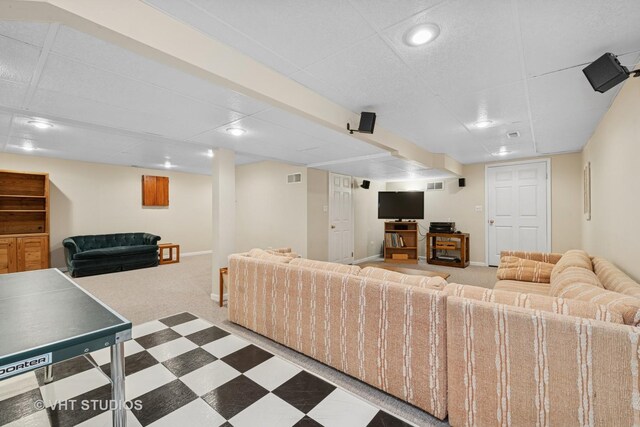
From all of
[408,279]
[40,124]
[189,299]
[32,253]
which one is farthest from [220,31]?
[32,253]

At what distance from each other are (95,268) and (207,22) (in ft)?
18.2

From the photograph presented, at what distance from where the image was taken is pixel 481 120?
3.26 meters

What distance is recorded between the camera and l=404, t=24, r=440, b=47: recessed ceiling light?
1629 mm

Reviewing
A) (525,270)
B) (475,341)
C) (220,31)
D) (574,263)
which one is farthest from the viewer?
(525,270)

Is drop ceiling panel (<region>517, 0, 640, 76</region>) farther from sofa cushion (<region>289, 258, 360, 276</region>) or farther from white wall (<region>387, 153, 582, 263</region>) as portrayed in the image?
white wall (<region>387, 153, 582, 263</region>)

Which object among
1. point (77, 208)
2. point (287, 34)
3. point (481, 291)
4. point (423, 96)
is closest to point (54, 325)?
point (287, 34)

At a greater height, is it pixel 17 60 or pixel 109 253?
pixel 17 60

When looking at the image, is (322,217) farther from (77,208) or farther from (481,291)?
(77,208)

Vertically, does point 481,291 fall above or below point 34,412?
above

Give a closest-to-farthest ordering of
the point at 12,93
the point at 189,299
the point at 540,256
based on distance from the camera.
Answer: the point at 12,93, the point at 540,256, the point at 189,299

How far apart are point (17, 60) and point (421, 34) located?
269cm

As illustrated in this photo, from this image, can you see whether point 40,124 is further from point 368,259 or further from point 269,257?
point 368,259

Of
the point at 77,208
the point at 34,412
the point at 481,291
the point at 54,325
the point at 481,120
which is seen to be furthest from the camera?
the point at 77,208

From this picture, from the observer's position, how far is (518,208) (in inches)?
224
